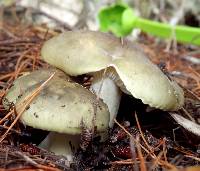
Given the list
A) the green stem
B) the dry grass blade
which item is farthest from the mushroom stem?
the green stem

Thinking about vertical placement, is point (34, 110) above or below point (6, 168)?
above

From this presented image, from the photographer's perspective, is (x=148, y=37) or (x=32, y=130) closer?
(x=32, y=130)

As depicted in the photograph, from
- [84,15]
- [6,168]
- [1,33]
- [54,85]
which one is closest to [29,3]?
[84,15]

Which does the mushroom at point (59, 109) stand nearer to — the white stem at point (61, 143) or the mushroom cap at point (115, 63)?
the white stem at point (61, 143)

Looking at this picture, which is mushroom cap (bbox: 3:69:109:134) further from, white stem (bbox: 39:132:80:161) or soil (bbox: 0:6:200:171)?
white stem (bbox: 39:132:80:161)

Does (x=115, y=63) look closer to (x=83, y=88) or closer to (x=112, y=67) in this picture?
(x=112, y=67)

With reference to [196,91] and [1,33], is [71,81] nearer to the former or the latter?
[196,91]

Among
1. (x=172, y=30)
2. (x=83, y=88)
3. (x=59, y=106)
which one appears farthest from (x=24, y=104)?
(x=172, y=30)

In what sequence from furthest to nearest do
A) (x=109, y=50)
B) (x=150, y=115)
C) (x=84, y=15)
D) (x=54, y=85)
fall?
(x=84, y=15) < (x=150, y=115) < (x=109, y=50) < (x=54, y=85)
